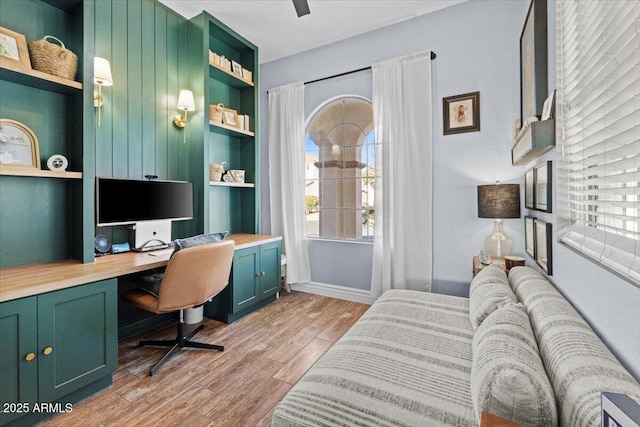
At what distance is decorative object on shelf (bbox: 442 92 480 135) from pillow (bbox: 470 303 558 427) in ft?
7.25

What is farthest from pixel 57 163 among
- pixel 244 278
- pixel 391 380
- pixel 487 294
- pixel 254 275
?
pixel 487 294

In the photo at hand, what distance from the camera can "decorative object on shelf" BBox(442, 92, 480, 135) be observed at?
2662 millimetres

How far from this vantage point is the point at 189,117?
288 cm

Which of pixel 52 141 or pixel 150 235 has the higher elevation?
pixel 52 141

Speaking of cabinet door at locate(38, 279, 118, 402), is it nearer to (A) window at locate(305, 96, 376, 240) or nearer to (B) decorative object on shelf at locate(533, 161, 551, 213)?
(A) window at locate(305, 96, 376, 240)

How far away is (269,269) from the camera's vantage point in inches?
125

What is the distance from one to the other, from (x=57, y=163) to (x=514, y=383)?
2667 mm

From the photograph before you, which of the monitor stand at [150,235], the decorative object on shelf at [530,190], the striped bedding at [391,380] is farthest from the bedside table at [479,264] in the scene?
the monitor stand at [150,235]

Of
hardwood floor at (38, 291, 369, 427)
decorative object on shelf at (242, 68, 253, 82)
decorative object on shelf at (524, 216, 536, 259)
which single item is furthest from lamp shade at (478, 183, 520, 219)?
decorative object on shelf at (242, 68, 253, 82)

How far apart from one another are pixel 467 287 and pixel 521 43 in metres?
2.15

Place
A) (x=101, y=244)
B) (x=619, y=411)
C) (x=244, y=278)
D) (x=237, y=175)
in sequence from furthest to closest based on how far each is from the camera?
1. (x=237, y=175)
2. (x=244, y=278)
3. (x=101, y=244)
4. (x=619, y=411)

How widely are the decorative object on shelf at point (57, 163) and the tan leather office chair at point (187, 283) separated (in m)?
0.97

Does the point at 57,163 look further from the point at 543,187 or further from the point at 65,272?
the point at 543,187

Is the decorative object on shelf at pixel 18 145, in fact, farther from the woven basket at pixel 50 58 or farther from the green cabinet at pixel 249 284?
the green cabinet at pixel 249 284
